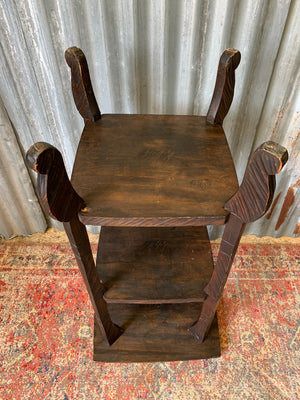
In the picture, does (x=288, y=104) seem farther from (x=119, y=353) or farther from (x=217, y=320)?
(x=119, y=353)

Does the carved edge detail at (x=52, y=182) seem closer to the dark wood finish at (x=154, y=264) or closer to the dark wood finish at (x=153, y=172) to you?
the dark wood finish at (x=153, y=172)

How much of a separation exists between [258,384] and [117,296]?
659 mm

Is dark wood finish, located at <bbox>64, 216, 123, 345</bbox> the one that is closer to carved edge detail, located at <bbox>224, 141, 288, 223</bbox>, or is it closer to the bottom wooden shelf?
the bottom wooden shelf

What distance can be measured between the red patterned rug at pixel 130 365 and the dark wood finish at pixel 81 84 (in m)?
0.81

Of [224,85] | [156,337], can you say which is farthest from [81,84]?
[156,337]

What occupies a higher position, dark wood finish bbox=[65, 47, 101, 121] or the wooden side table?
dark wood finish bbox=[65, 47, 101, 121]

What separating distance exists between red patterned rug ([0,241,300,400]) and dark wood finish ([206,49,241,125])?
815 millimetres

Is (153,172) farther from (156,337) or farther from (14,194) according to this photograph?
(14,194)

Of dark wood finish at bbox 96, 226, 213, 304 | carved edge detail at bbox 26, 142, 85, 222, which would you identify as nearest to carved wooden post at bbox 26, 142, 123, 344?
carved edge detail at bbox 26, 142, 85, 222

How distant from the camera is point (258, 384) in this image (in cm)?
121

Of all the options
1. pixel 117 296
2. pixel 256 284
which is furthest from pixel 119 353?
pixel 256 284

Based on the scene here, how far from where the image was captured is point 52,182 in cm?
63

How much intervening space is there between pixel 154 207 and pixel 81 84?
44cm

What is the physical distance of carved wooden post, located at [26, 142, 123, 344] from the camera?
0.58 meters
